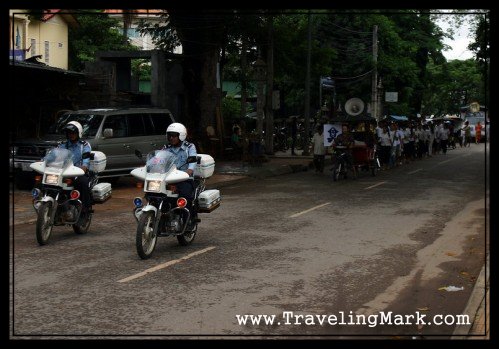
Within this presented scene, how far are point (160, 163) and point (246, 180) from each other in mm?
13580

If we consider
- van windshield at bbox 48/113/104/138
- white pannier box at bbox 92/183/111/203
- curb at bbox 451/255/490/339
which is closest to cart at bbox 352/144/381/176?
van windshield at bbox 48/113/104/138

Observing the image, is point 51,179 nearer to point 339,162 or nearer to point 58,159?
point 58,159

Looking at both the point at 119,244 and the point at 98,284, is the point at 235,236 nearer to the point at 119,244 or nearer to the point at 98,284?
the point at 119,244

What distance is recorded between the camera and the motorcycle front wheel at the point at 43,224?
35.8ft

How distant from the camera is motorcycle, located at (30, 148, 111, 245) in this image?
11.0 m

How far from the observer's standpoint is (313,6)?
4.89 metres

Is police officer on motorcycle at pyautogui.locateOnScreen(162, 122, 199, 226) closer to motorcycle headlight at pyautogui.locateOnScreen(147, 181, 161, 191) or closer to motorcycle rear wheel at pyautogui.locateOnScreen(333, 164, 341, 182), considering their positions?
motorcycle headlight at pyautogui.locateOnScreen(147, 181, 161, 191)

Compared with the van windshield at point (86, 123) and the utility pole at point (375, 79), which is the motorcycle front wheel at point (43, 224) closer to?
the van windshield at point (86, 123)

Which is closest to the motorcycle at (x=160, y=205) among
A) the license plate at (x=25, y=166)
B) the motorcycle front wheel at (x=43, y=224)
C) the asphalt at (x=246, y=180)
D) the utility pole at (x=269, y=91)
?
the asphalt at (x=246, y=180)

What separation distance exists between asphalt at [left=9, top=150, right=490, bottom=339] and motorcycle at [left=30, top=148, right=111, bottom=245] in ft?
4.15

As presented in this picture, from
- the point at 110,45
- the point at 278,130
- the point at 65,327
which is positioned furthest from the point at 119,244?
the point at 110,45

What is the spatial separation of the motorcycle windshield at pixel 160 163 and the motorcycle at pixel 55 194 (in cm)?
153

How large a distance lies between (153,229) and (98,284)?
1.78 m

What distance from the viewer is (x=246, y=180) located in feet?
78.1
